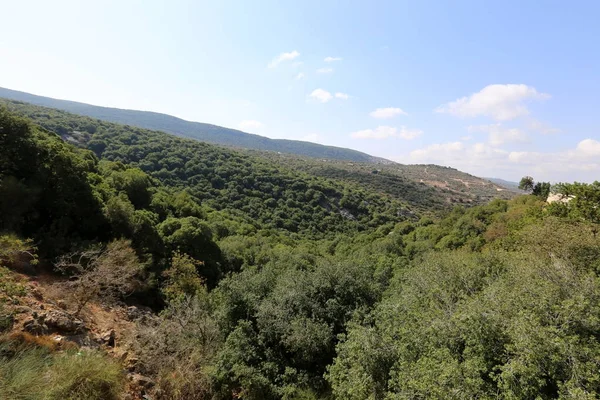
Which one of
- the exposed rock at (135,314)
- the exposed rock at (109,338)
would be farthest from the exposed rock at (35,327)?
the exposed rock at (135,314)

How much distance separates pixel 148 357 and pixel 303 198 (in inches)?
2700

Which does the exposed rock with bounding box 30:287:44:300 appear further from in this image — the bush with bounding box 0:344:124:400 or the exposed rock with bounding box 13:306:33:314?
the bush with bounding box 0:344:124:400

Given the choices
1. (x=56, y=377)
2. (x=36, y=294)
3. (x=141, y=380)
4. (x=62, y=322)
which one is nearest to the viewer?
(x=56, y=377)

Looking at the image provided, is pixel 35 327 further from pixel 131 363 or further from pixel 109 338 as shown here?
pixel 131 363

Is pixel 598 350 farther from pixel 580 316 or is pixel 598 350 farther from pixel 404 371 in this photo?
pixel 404 371

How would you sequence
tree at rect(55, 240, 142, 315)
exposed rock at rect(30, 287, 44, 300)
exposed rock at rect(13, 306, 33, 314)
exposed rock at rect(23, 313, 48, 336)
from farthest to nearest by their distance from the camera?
tree at rect(55, 240, 142, 315)
exposed rock at rect(30, 287, 44, 300)
exposed rock at rect(13, 306, 33, 314)
exposed rock at rect(23, 313, 48, 336)

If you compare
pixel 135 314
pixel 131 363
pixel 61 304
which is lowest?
pixel 135 314

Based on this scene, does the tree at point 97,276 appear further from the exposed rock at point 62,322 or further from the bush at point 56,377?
the bush at point 56,377

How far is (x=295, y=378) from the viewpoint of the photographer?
446 inches

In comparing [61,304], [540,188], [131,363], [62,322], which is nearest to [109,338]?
[131,363]

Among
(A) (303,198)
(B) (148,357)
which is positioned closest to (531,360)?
(B) (148,357)

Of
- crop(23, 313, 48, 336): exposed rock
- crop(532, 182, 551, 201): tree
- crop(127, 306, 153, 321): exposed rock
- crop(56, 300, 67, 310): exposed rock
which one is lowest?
crop(127, 306, 153, 321): exposed rock

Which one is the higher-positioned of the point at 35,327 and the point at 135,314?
the point at 35,327

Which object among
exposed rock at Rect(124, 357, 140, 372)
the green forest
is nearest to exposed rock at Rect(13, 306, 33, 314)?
the green forest
